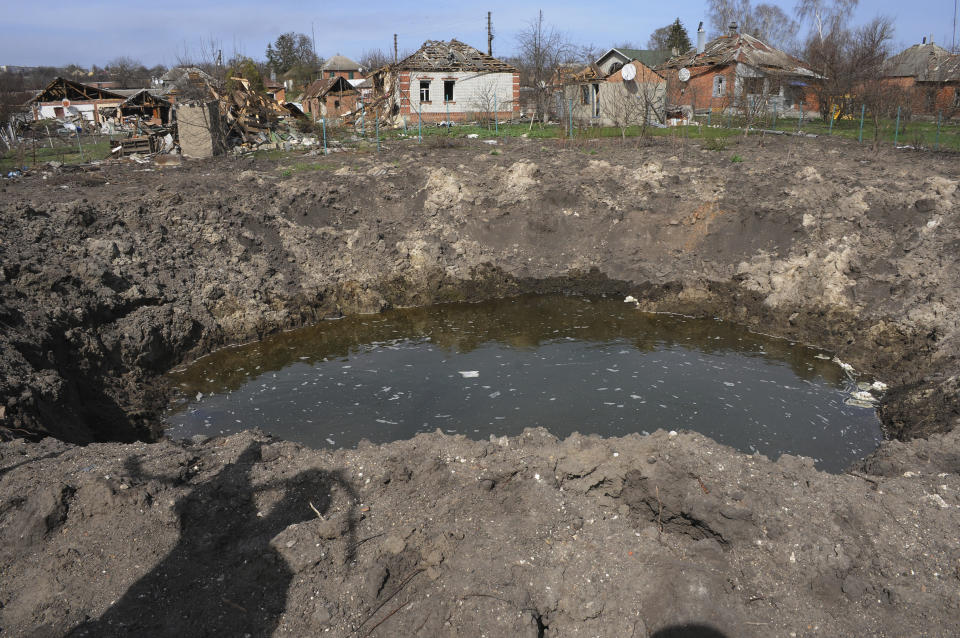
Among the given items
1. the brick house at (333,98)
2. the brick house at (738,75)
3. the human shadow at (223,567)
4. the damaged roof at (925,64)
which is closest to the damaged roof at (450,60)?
the brick house at (333,98)

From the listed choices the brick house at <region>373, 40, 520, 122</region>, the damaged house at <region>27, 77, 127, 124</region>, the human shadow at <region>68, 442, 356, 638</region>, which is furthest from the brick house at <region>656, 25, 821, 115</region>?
the damaged house at <region>27, 77, 127, 124</region>

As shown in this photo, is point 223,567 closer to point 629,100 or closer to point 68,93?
point 629,100

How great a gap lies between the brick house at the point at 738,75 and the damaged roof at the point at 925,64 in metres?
5.31

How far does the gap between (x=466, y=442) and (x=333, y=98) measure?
3680 centimetres

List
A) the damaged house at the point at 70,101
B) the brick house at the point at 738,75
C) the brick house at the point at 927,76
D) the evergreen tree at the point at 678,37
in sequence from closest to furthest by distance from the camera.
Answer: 1. the brick house at the point at 738,75
2. the brick house at the point at 927,76
3. the damaged house at the point at 70,101
4. the evergreen tree at the point at 678,37

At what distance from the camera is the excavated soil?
4.95 m

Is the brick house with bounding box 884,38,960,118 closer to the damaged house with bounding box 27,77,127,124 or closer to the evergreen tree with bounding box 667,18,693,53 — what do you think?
Answer: the evergreen tree with bounding box 667,18,693,53

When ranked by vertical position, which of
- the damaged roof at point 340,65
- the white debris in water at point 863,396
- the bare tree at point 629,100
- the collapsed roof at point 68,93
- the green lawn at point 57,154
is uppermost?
the damaged roof at point 340,65

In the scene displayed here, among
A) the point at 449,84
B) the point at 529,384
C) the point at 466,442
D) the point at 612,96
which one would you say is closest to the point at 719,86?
the point at 612,96

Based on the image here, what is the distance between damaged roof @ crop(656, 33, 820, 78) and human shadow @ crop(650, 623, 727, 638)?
114 ft

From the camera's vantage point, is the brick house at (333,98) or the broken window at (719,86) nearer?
the broken window at (719,86)

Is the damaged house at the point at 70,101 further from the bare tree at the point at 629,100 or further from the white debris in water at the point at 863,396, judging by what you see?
the white debris in water at the point at 863,396

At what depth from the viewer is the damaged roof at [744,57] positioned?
33.7m

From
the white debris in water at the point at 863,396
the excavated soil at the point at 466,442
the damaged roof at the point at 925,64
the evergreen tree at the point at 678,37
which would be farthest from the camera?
the evergreen tree at the point at 678,37
